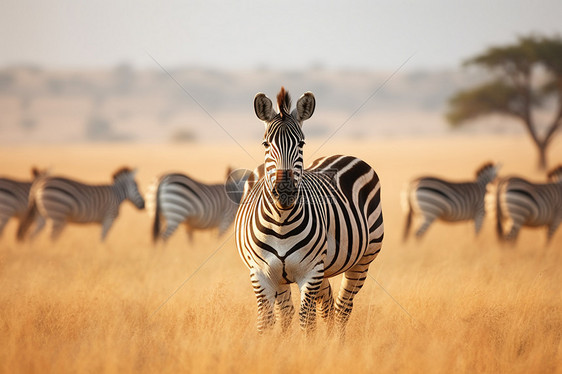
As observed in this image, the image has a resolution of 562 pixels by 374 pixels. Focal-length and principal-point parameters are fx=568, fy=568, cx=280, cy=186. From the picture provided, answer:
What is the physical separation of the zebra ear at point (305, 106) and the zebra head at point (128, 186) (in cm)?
1034

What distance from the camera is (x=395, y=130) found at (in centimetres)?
10300

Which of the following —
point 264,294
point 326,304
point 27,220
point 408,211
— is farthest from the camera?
point 408,211

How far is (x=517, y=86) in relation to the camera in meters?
36.6

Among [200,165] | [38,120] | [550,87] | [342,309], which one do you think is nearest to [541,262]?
[342,309]

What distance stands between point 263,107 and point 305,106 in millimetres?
407

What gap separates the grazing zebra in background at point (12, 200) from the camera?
1352 cm

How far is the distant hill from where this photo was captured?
99.0m

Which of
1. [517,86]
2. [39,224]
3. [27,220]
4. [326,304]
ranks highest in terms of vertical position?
[517,86]

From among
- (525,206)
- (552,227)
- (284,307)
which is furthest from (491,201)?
(284,307)

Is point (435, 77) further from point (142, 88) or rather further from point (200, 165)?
point (200, 165)

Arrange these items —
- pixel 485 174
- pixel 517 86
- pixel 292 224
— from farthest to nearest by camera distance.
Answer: pixel 517 86
pixel 485 174
pixel 292 224

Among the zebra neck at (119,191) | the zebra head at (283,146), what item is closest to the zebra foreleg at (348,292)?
the zebra head at (283,146)

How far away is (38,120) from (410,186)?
98.3 m

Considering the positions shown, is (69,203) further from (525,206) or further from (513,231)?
(525,206)
